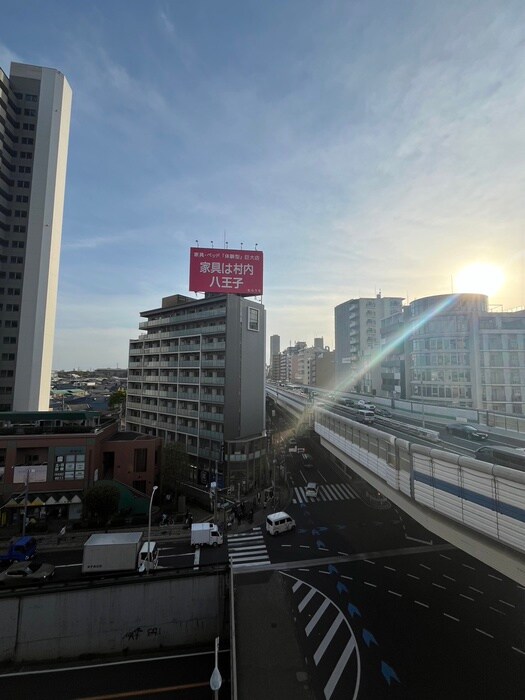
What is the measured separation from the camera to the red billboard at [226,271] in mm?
46031

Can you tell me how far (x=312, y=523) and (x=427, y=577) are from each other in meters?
10.9

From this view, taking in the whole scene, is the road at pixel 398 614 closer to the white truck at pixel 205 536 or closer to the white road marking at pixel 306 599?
the white road marking at pixel 306 599

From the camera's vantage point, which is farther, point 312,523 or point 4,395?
point 4,395

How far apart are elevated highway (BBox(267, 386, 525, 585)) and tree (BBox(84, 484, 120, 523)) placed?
71.2ft

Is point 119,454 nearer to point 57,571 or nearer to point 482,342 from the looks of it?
point 57,571

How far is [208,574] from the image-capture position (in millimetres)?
17156

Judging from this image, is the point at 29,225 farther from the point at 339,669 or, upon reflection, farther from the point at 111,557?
the point at 339,669

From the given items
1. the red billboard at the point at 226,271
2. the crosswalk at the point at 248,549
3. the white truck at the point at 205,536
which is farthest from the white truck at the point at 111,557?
the red billboard at the point at 226,271

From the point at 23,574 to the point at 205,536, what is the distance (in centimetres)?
1155

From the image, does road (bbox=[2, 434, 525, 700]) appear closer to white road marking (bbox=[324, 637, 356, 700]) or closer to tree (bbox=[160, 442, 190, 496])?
white road marking (bbox=[324, 637, 356, 700])

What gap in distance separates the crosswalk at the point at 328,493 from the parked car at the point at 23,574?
74.0 feet

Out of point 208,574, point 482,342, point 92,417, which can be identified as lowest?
point 208,574

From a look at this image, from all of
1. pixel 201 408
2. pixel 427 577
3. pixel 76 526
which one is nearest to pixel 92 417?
pixel 76 526

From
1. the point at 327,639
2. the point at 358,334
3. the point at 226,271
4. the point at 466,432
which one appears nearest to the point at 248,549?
the point at 327,639
